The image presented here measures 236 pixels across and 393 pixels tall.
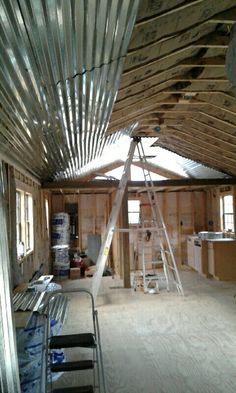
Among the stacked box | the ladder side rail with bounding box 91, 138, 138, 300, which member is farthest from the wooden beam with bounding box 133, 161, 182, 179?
the ladder side rail with bounding box 91, 138, 138, 300

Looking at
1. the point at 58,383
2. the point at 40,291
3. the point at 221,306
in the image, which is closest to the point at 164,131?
the point at 221,306

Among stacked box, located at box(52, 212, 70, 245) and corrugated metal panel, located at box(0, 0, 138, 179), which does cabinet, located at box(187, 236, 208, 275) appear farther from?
corrugated metal panel, located at box(0, 0, 138, 179)

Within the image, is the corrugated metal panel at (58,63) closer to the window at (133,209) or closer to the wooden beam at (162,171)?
the wooden beam at (162,171)

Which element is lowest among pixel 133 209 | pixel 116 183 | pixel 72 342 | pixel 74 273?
pixel 74 273

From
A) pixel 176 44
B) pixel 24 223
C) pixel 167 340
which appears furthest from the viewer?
pixel 24 223

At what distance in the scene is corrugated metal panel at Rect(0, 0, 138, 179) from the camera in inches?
53.4

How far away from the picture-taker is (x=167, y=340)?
14.3 ft

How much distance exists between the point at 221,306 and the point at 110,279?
3394 mm

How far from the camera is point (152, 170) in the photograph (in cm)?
1034

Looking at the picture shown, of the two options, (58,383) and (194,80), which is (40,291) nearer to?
(58,383)

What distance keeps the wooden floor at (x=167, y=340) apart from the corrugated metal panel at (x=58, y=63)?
2.48 meters

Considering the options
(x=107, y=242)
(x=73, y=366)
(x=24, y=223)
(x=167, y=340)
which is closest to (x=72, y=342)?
(x=73, y=366)

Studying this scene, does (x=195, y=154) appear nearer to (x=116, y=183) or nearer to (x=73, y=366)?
(x=116, y=183)

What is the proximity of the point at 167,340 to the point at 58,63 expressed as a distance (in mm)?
3676
